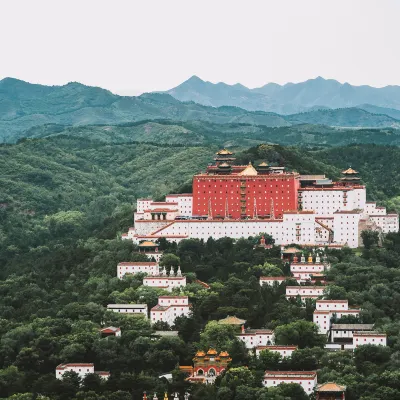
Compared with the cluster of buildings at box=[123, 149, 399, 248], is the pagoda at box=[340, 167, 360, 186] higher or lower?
higher

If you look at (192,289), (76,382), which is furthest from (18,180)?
(76,382)

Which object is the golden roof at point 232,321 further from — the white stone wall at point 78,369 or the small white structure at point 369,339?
the white stone wall at point 78,369

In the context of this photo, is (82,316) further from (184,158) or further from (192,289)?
(184,158)

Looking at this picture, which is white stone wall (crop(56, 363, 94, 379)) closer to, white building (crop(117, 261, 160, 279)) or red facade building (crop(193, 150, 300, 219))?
white building (crop(117, 261, 160, 279))

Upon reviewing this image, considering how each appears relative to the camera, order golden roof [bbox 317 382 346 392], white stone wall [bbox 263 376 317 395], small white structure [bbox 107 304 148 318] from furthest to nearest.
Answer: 1. small white structure [bbox 107 304 148 318]
2. white stone wall [bbox 263 376 317 395]
3. golden roof [bbox 317 382 346 392]

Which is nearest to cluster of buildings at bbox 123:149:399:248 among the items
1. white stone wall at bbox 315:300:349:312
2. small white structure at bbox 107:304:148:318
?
small white structure at bbox 107:304:148:318

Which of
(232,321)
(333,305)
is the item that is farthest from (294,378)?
(333,305)

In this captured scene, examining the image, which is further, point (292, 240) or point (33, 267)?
point (33, 267)
